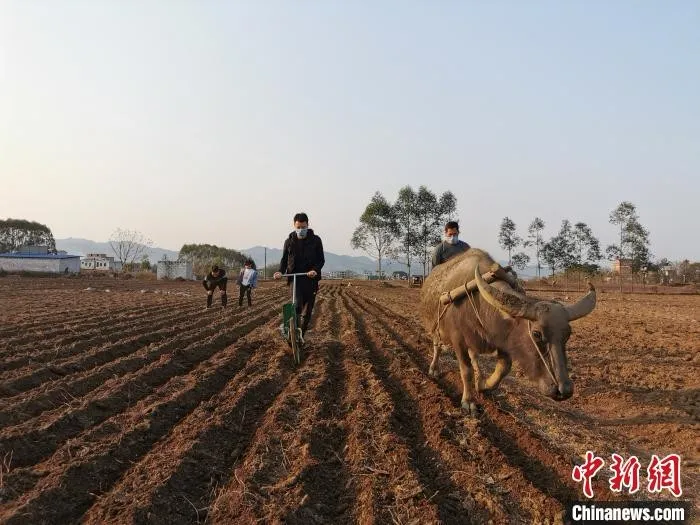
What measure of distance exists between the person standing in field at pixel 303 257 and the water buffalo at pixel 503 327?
231 cm

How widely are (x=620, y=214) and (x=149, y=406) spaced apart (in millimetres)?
41965

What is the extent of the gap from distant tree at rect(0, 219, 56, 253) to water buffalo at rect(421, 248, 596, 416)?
3526 inches

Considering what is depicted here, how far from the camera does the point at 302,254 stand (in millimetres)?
7809

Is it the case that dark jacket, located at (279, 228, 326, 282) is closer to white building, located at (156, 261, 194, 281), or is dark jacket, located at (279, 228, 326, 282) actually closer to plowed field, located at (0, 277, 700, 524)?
plowed field, located at (0, 277, 700, 524)

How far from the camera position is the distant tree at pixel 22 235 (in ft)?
265

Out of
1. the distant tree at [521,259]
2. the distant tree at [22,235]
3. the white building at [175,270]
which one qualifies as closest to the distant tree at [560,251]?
the distant tree at [521,259]

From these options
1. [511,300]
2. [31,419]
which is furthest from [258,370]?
[511,300]

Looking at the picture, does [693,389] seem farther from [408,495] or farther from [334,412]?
[408,495]

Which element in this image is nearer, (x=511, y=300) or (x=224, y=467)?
(x=224, y=467)

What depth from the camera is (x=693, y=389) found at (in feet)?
21.2

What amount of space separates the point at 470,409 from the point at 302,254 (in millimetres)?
3725

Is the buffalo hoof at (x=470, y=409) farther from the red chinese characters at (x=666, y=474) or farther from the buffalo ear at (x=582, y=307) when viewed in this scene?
the red chinese characters at (x=666, y=474)

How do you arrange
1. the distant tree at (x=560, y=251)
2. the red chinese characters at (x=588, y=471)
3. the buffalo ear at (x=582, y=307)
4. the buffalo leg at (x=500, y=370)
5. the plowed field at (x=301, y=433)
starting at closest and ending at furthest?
the plowed field at (x=301, y=433)
the red chinese characters at (x=588, y=471)
the buffalo ear at (x=582, y=307)
the buffalo leg at (x=500, y=370)
the distant tree at (x=560, y=251)

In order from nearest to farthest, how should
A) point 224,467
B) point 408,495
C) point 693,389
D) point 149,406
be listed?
point 408,495 < point 224,467 < point 149,406 < point 693,389
